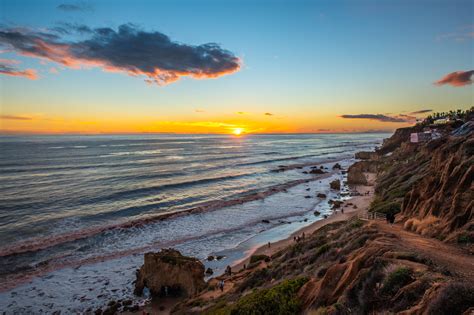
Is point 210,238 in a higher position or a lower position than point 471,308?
lower

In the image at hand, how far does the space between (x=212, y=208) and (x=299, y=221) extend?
1401cm

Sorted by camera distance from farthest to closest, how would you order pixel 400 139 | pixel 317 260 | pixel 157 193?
pixel 400 139, pixel 157 193, pixel 317 260

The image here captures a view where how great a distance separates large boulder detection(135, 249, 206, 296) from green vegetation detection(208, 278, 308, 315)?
30.4ft

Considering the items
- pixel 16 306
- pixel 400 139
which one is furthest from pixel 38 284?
pixel 400 139

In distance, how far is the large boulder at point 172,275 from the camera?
72.8 ft

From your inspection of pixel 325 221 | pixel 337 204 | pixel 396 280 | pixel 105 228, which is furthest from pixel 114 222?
pixel 396 280

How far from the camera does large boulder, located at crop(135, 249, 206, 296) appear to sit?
2219cm

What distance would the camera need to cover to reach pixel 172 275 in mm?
22406

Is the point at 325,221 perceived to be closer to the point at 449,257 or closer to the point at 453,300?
the point at 449,257

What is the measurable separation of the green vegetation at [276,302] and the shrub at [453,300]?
18.5 ft

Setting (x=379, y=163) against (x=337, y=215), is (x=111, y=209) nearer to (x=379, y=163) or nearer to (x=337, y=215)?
(x=337, y=215)

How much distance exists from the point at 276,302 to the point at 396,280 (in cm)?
521

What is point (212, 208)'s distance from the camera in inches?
1854

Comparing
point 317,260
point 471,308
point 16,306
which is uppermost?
point 471,308
